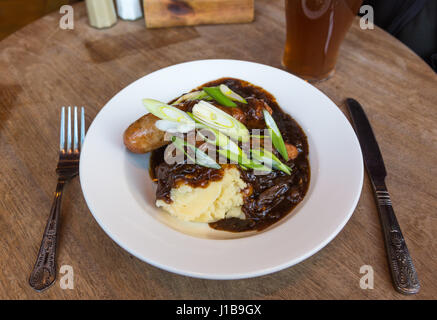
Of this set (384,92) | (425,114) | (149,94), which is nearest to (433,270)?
(425,114)

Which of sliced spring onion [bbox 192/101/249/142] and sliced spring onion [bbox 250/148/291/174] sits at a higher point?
sliced spring onion [bbox 192/101/249/142]

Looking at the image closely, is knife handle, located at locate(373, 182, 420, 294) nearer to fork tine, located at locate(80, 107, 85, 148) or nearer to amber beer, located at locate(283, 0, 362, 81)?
amber beer, located at locate(283, 0, 362, 81)

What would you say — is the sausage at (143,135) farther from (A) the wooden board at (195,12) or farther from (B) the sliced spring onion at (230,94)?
(A) the wooden board at (195,12)

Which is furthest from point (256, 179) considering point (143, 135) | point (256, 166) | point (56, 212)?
point (56, 212)

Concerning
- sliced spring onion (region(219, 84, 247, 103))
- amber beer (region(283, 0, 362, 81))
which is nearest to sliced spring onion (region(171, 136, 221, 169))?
sliced spring onion (region(219, 84, 247, 103))
